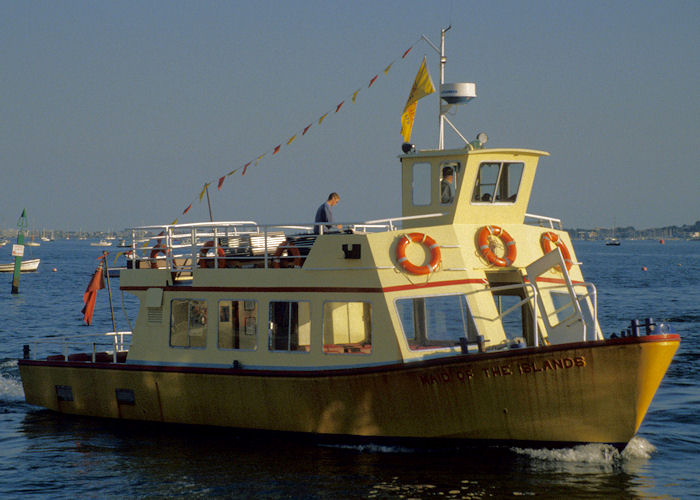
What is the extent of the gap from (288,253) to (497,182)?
3.84 meters

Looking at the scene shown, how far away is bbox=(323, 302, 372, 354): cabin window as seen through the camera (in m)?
14.5

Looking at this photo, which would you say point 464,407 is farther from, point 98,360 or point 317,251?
point 98,360

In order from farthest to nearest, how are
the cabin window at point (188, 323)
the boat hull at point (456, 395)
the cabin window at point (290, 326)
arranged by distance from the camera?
the cabin window at point (188, 323) < the cabin window at point (290, 326) < the boat hull at point (456, 395)

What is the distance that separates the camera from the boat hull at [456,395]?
12.7m

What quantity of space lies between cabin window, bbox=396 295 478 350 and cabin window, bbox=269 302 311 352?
177 cm

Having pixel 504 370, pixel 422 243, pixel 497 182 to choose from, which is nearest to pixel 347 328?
pixel 422 243

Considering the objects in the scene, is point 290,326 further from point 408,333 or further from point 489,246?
point 489,246

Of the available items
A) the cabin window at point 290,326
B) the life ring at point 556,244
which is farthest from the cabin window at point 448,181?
the cabin window at point 290,326

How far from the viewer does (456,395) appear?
13.4 meters

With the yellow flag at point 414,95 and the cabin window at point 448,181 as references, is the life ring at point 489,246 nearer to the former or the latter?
the cabin window at point 448,181

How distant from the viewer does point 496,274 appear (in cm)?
→ 1555

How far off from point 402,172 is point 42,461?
803 centimetres

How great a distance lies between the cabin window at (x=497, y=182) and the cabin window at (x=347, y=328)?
2.78m

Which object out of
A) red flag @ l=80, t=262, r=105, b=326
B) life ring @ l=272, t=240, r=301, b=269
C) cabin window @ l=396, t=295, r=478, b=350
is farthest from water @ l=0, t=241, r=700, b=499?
life ring @ l=272, t=240, r=301, b=269
